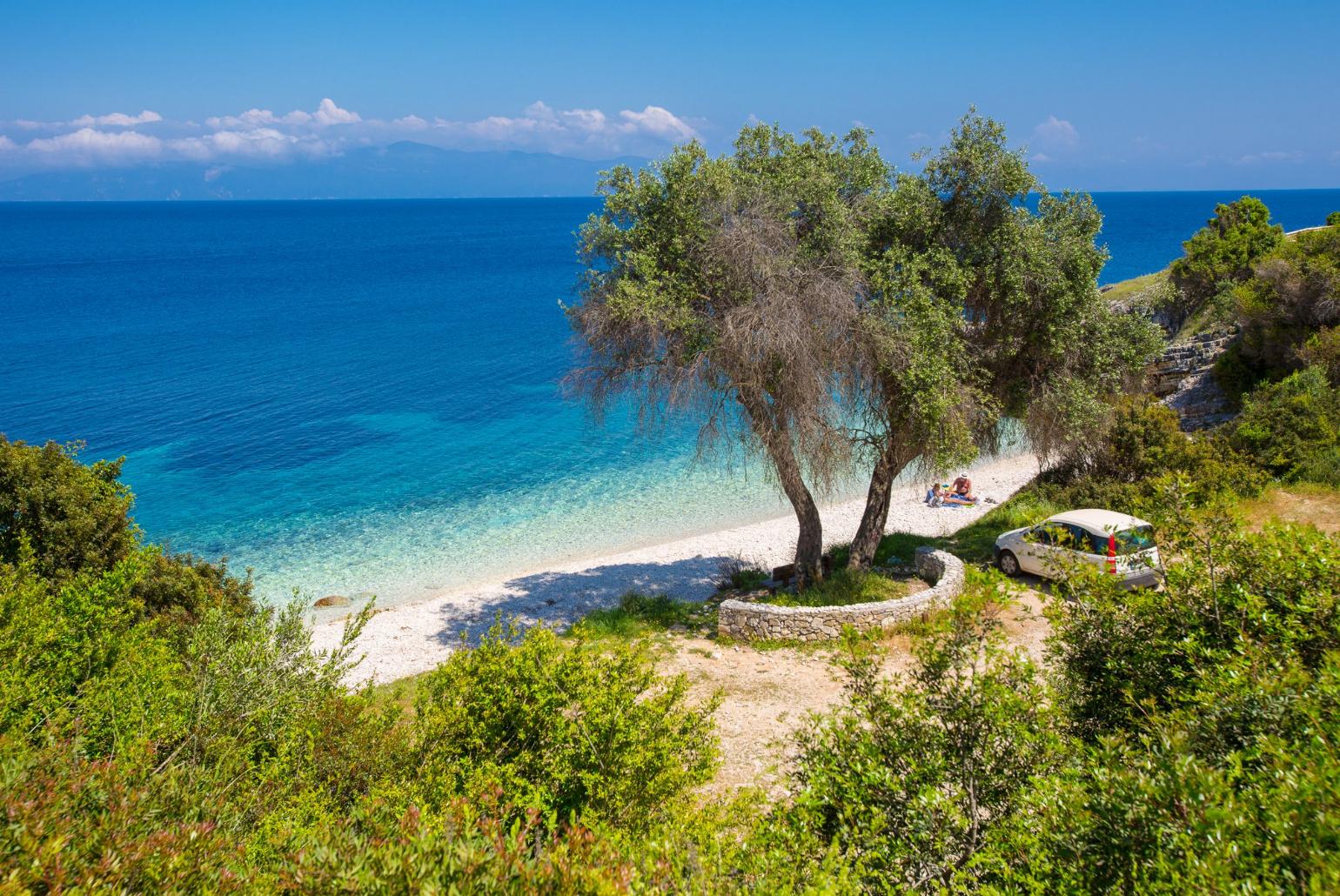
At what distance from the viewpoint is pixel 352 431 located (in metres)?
42.6

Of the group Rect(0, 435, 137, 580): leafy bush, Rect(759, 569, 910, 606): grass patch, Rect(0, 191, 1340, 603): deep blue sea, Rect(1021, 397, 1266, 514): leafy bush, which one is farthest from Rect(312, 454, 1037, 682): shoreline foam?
Rect(1021, 397, 1266, 514): leafy bush

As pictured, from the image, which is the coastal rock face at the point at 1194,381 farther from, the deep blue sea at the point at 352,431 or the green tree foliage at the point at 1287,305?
the deep blue sea at the point at 352,431

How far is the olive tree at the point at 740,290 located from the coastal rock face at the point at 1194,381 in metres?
21.3

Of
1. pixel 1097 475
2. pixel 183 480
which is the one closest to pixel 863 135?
pixel 1097 475

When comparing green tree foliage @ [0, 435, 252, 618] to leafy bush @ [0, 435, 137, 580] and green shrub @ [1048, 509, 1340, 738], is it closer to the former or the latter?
leafy bush @ [0, 435, 137, 580]

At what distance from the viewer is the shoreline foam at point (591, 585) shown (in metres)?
20.6

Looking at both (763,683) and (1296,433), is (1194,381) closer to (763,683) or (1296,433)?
(1296,433)

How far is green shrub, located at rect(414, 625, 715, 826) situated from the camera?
25.3 feet

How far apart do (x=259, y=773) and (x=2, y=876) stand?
324cm

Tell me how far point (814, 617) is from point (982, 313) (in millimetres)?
8009

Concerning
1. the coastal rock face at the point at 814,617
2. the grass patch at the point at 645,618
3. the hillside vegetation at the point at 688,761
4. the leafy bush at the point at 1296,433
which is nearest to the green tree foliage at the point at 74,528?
the hillside vegetation at the point at 688,761

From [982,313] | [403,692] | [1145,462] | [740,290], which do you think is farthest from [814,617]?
[1145,462]

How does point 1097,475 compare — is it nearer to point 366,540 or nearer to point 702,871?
point 702,871

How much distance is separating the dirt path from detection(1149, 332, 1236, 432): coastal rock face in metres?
19.0
